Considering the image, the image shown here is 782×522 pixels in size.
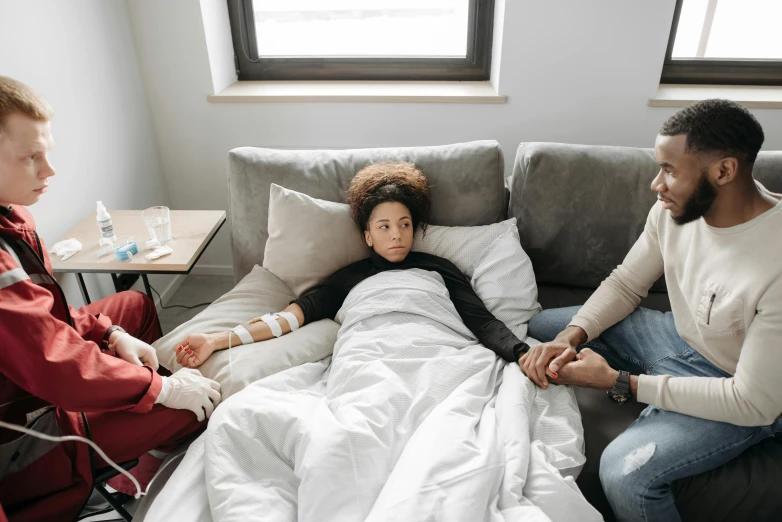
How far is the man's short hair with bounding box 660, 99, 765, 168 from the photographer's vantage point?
1.11m

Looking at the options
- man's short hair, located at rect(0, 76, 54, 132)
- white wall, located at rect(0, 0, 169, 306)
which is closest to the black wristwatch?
man's short hair, located at rect(0, 76, 54, 132)

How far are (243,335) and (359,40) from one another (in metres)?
1.62

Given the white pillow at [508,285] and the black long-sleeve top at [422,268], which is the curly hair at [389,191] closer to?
the black long-sleeve top at [422,268]

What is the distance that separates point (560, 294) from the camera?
185 centimetres

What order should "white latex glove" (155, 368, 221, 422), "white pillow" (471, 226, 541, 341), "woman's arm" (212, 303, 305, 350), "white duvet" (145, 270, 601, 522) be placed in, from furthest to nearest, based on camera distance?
1. "white pillow" (471, 226, 541, 341)
2. "woman's arm" (212, 303, 305, 350)
3. "white latex glove" (155, 368, 221, 422)
4. "white duvet" (145, 270, 601, 522)

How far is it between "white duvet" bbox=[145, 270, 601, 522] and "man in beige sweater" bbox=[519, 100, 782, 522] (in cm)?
13

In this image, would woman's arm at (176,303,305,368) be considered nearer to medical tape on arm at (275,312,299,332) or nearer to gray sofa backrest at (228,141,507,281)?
medical tape on arm at (275,312,299,332)

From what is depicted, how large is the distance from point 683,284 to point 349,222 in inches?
38.5

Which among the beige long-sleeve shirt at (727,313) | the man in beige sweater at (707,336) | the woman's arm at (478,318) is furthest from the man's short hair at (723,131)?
the woman's arm at (478,318)

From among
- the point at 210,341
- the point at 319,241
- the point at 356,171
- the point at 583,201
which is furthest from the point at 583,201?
the point at 210,341

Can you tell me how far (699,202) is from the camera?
3.83 feet

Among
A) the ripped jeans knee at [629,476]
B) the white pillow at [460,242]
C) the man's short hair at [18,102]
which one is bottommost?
the ripped jeans knee at [629,476]

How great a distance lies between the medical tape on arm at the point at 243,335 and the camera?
1.44 meters

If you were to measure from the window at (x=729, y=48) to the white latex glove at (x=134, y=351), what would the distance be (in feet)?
7.75
